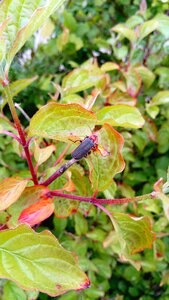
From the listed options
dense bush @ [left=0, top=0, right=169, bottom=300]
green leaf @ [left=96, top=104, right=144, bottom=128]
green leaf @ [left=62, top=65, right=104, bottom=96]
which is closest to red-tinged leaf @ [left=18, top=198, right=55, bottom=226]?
dense bush @ [left=0, top=0, right=169, bottom=300]

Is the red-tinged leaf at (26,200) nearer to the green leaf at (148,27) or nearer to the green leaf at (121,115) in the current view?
the green leaf at (121,115)

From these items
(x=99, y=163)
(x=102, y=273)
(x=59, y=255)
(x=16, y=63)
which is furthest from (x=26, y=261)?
(x=16, y=63)

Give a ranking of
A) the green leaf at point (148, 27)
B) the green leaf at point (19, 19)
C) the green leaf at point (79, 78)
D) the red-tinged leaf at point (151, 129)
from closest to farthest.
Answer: the green leaf at point (19, 19) → the green leaf at point (79, 78) → the green leaf at point (148, 27) → the red-tinged leaf at point (151, 129)

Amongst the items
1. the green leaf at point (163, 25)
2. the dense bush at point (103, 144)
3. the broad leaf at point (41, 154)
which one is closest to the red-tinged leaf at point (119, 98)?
the dense bush at point (103, 144)

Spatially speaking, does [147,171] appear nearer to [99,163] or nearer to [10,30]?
[99,163]

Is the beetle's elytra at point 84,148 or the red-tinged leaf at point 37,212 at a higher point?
the beetle's elytra at point 84,148

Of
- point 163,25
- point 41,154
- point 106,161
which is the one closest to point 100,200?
point 106,161

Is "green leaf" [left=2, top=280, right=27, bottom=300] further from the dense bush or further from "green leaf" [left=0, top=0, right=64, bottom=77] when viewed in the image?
"green leaf" [left=0, top=0, right=64, bottom=77]
